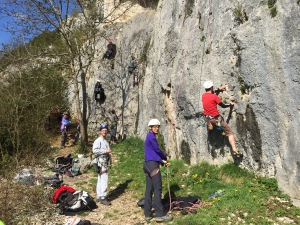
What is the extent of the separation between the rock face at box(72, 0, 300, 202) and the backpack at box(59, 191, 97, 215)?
379 cm

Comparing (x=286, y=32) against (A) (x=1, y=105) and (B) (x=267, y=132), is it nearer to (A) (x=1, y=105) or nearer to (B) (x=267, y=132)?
(B) (x=267, y=132)

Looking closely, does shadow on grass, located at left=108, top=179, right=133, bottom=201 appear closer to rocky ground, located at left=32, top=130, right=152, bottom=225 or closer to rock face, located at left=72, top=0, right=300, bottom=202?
rocky ground, located at left=32, top=130, right=152, bottom=225

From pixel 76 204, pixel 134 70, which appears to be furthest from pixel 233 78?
pixel 134 70

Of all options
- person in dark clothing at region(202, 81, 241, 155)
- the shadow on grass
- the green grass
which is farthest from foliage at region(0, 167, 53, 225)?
person in dark clothing at region(202, 81, 241, 155)

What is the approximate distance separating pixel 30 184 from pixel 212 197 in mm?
5205

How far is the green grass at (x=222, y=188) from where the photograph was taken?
19.4 feet

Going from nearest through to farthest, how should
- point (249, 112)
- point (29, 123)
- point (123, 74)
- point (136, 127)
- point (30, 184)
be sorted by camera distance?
1. point (249, 112)
2. point (30, 184)
3. point (29, 123)
4. point (136, 127)
5. point (123, 74)

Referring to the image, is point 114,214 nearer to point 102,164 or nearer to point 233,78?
point 102,164

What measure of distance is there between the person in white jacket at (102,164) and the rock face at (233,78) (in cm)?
308

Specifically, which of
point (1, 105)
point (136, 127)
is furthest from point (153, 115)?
point (1, 105)

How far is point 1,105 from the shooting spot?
38.9 ft

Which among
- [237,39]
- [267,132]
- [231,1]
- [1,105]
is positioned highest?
[231,1]

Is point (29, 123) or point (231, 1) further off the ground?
point (231, 1)

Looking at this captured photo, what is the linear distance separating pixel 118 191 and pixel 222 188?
310cm
